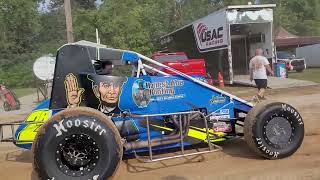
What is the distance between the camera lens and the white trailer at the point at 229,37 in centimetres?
2039

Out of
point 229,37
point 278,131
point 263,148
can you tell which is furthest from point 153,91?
point 229,37

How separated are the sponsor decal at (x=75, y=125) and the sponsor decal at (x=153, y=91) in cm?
116

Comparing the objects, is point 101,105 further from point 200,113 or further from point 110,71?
point 200,113

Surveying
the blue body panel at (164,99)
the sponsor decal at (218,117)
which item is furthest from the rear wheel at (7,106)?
the sponsor decal at (218,117)

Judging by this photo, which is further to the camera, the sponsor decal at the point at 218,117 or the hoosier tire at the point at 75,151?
the sponsor decal at the point at 218,117

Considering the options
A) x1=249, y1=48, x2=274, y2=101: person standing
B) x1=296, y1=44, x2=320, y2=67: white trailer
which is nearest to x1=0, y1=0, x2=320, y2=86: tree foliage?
x1=296, y1=44, x2=320, y2=67: white trailer

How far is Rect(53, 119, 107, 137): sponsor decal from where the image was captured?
5.57 m

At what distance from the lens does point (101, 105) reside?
6.55 metres

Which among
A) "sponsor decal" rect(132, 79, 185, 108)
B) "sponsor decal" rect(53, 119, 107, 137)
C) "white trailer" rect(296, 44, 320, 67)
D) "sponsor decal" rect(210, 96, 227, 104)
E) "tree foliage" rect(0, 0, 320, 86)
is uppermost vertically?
"tree foliage" rect(0, 0, 320, 86)

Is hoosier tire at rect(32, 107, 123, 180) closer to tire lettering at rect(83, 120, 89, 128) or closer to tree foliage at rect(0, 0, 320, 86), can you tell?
tire lettering at rect(83, 120, 89, 128)

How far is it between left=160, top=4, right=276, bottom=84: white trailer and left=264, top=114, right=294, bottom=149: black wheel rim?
13.7m

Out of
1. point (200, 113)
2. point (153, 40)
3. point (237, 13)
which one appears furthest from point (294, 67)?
point (200, 113)

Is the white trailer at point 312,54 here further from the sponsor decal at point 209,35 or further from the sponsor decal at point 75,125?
the sponsor decal at point 75,125

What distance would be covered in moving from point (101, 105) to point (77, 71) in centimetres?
58
